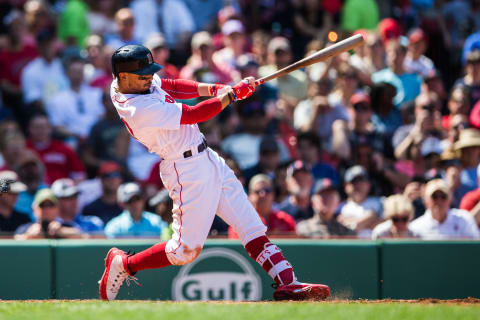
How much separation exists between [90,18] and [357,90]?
148 inches

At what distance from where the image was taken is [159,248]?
5.62 m

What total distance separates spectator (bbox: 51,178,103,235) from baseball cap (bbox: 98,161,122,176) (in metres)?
0.50

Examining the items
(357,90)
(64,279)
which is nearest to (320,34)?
(357,90)

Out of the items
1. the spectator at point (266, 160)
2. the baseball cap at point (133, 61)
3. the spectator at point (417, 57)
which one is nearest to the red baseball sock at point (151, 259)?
the baseball cap at point (133, 61)

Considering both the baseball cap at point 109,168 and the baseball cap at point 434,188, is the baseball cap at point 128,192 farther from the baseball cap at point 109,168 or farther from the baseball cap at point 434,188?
the baseball cap at point 434,188

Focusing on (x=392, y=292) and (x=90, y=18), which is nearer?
(x=392, y=292)

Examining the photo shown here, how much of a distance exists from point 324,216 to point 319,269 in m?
0.83

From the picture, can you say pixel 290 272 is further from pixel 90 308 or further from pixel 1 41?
pixel 1 41

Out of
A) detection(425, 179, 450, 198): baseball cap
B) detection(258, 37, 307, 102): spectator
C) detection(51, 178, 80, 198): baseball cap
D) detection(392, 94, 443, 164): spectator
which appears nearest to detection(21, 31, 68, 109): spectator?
detection(51, 178, 80, 198): baseball cap

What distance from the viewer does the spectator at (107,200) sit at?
826 centimetres

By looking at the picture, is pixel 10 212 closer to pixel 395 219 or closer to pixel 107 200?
pixel 107 200

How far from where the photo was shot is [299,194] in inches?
324

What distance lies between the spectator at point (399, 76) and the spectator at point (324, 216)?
2.56m

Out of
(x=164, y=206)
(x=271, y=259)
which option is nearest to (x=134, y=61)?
(x=271, y=259)
